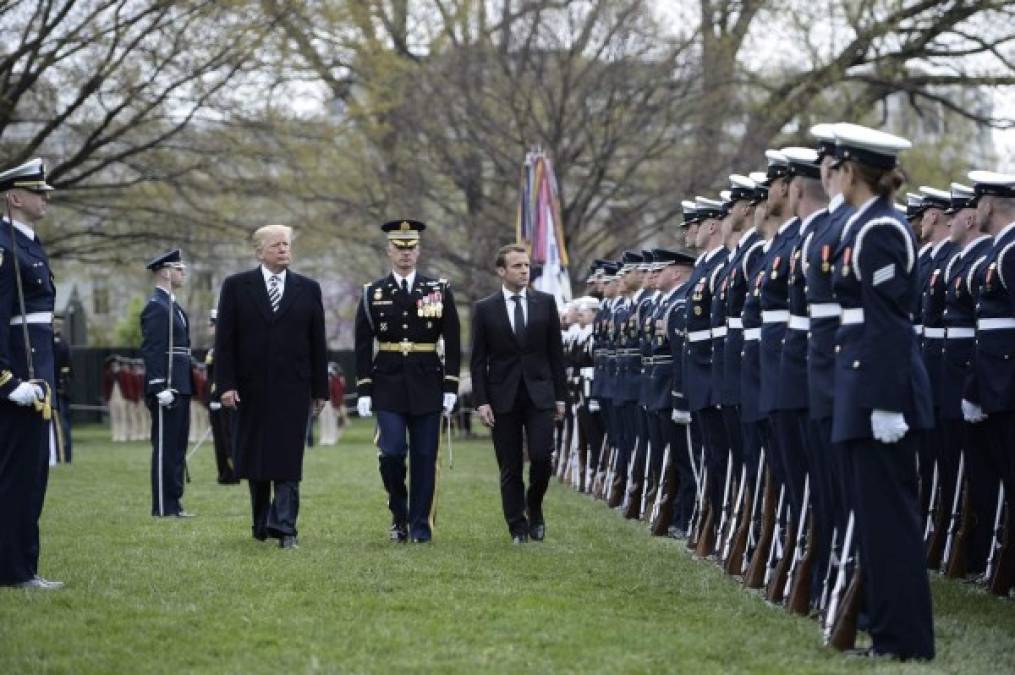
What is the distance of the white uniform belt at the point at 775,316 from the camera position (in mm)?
9336

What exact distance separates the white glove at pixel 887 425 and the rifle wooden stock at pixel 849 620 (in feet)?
2.20

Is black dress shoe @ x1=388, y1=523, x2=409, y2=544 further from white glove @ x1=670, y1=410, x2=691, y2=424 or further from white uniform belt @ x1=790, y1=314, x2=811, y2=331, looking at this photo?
white uniform belt @ x1=790, y1=314, x2=811, y2=331

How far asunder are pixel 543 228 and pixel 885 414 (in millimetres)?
17901

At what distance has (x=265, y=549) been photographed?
12227 mm

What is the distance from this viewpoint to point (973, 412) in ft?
34.7

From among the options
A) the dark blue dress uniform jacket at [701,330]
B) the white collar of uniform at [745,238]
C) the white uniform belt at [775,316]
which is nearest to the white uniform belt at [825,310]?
the white uniform belt at [775,316]

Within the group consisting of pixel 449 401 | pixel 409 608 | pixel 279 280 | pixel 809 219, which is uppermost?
pixel 809 219

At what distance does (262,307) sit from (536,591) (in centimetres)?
348

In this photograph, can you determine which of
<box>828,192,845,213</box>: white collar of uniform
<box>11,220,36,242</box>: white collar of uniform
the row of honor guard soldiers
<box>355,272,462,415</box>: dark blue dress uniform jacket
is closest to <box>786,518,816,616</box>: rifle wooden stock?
the row of honor guard soldiers

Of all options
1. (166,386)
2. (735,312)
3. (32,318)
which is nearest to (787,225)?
(735,312)

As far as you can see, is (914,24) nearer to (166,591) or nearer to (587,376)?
(587,376)

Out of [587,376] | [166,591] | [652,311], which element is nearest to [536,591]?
[166,591]

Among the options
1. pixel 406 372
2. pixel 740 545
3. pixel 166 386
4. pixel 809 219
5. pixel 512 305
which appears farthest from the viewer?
pixel 166 386

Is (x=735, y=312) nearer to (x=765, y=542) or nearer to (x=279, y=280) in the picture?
(x=765, y=542)
